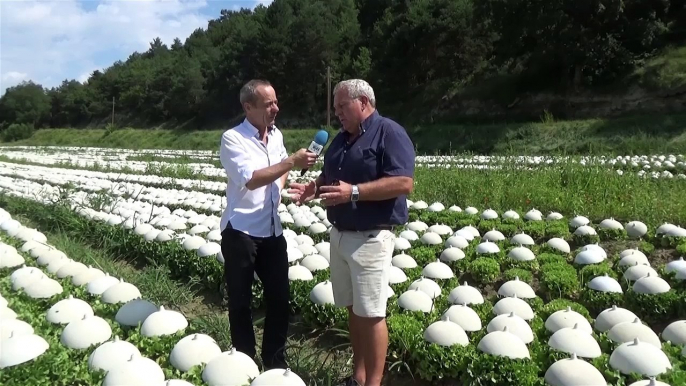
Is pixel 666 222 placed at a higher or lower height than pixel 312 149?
lower

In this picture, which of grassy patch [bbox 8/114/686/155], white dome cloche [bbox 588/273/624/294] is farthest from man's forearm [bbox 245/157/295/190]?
grassy patch [bbox 8/114/686/155]

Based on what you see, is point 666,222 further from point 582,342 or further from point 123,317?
point 123,317

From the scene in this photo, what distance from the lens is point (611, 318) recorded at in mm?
3670

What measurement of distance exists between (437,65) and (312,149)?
109 ft

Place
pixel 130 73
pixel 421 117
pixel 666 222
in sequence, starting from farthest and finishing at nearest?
pixel 130 73
pixel 421 117
pixel 666 222

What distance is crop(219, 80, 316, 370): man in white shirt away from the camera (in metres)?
3.15

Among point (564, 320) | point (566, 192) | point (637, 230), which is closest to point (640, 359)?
point (564, 320)

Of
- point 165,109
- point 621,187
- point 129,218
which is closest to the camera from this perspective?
point 129,218

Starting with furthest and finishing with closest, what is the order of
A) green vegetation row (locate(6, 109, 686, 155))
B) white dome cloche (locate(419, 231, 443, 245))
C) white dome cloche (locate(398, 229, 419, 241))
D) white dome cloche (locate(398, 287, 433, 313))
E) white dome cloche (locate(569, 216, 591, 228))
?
green vegetation row (locate(6, 109, 686, 155)) → white dome cloche (locate(569, 216, 591, 228)) → white dome cloche (locate(398, 229, 419, 241)) → white dome cloche (locate(419, 231, 443, 245)) → white dome cloche (locate(398, 287, 433, 313))

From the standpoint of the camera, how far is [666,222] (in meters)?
6.82

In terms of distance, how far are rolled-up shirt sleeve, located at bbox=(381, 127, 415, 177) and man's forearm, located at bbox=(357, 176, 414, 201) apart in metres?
0.04

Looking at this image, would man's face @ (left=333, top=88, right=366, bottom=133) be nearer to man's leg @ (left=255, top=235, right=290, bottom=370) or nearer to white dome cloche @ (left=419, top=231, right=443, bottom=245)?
man's leg @ (left=255, top=235, right=290, bottom=370)

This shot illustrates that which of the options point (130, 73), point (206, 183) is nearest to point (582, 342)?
point (206, 183)

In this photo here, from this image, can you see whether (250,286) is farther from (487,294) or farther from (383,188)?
(487,294)
